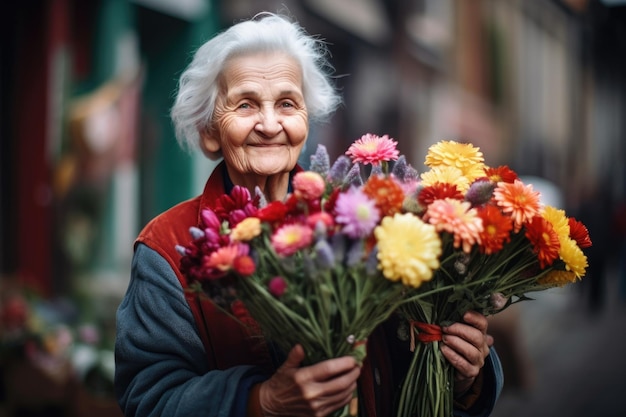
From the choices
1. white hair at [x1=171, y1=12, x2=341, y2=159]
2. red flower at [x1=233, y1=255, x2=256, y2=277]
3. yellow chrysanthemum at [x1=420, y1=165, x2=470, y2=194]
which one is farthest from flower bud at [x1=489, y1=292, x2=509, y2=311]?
white hair at [x1=171, y1=12, x2=341, y2=159]

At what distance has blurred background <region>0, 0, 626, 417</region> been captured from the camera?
4.85 metres

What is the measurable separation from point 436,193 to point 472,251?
13cm

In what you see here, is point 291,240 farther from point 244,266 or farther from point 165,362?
point 165,362

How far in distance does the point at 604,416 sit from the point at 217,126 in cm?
529

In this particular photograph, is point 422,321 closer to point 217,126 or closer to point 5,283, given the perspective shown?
point 217,126

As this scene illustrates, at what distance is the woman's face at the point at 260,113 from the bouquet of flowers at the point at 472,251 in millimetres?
323

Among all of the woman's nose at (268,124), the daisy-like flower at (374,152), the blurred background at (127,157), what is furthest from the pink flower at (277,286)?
the blurred background at (127,157)

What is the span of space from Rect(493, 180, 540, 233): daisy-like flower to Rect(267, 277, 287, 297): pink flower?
449 mm

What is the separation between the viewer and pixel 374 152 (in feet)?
5.91

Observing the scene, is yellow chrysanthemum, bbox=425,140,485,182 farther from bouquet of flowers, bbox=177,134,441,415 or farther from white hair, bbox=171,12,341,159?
white hair, bbox=171,12,341,159

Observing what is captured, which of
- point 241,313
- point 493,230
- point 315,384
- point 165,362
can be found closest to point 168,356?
point 165,362

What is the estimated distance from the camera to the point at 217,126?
202 centimetres

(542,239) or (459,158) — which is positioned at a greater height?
(459,158)

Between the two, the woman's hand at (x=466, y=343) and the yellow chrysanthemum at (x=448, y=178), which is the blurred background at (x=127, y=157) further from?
the woman's hand at (x=466, y=343)
